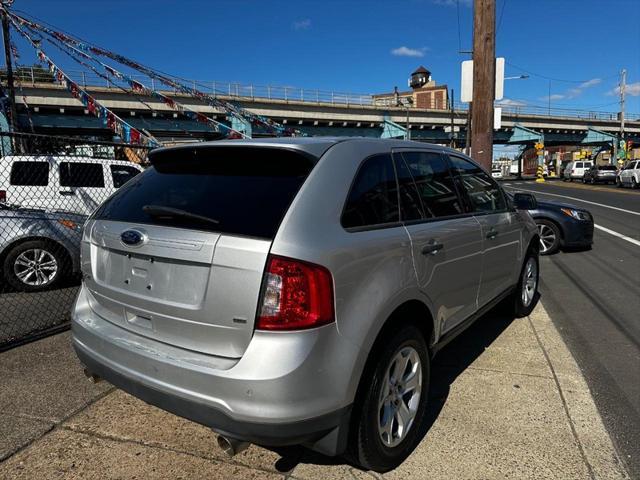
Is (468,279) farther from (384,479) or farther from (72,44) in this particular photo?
(72,44)

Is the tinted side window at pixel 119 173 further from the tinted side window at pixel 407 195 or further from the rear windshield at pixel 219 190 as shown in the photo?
the tinted side window at pixel 407 195

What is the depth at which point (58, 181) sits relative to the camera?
26.8ft

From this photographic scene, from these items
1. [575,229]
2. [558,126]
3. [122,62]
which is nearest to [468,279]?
[575,229]

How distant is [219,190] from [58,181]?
7.03 m

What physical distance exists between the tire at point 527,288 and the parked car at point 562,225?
3.57 m

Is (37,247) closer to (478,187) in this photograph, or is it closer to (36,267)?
(36,267)

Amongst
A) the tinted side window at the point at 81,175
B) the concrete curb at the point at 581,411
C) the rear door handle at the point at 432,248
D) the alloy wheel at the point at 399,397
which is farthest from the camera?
the tinted side window at the point at 81,175

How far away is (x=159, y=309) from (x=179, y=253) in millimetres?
311

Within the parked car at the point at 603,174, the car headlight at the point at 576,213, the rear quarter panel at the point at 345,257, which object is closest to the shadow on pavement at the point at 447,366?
the rear quarter panel at the point at 345,257

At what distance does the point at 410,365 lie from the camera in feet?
8.82

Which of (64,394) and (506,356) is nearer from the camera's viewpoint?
(64,394)

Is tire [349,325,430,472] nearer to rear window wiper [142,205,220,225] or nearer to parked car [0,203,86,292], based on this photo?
rear window wiper [142,205,220,225]

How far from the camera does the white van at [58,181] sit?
7984 millimetres

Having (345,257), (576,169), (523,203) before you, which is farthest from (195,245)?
(576,169)
